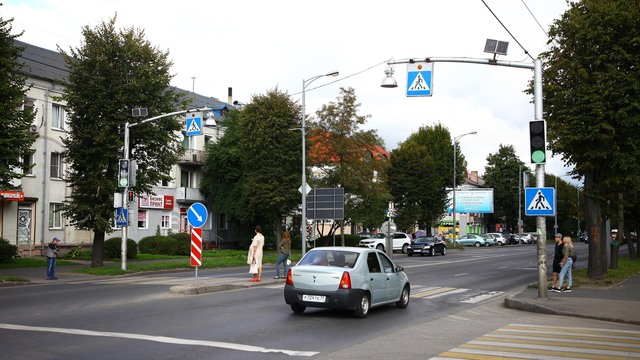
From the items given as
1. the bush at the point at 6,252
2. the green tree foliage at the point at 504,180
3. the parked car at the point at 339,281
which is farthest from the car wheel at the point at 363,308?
the green tree foliage at the point at 504,180

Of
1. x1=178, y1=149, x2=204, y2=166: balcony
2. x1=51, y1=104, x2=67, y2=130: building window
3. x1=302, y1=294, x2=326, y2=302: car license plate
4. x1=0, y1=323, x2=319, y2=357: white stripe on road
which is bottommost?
x1=0, y1=323, x2=319, y2=357: white stripe on road

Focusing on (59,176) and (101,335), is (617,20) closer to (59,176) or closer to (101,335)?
(101,335)

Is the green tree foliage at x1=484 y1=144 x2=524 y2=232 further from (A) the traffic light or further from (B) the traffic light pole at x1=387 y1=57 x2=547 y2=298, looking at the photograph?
(B) the traffic light pole at x1=387 y1=57 x2=547 y2=298

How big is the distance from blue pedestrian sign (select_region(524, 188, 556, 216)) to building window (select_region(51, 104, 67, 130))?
106 ft

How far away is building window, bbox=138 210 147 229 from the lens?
158 feet

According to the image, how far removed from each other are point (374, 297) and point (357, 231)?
219 ft

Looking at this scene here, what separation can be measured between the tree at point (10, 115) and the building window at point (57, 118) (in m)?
15.2

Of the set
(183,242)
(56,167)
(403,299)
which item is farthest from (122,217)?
(183,242)

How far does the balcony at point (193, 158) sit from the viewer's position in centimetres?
5242

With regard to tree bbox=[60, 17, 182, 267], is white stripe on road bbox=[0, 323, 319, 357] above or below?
below

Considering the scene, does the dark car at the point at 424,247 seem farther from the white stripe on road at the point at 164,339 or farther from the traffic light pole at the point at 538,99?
the white stripe on road at the point at 164,339

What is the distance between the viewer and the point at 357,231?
7994cm

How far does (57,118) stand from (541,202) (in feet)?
110

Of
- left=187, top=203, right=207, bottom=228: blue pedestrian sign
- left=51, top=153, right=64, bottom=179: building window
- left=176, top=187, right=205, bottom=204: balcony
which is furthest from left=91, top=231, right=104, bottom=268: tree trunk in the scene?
left=176, top=187, right=205, bottom=204: balcony
